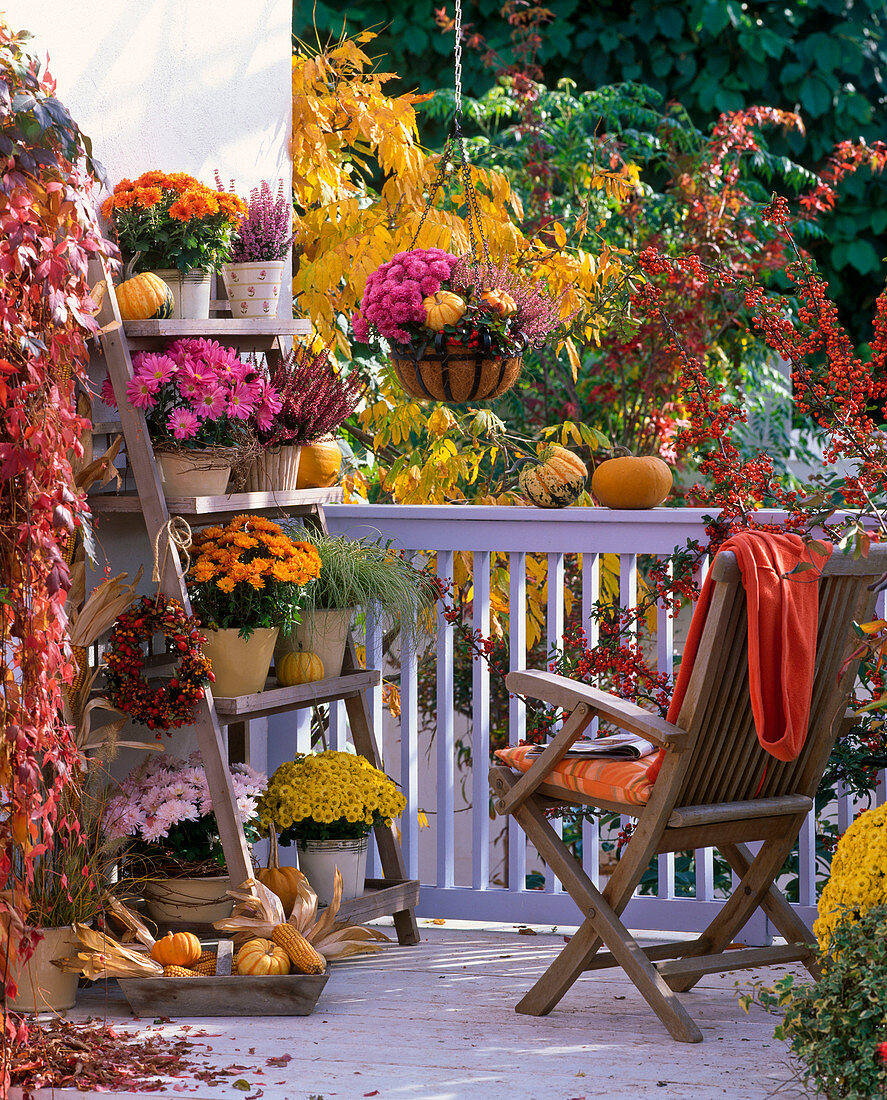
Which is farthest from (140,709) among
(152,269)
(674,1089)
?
(674,1089)

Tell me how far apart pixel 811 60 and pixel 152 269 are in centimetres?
548

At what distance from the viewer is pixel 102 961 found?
272cm

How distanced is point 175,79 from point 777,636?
1.98m

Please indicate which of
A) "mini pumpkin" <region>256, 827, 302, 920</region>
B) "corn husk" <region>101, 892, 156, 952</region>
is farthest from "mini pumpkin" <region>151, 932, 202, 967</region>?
"mini pumpkin" <region>256, 827, 302, 920</region>

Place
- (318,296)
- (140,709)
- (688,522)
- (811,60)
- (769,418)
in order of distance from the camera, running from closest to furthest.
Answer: (140,709) < (688,522) < (318,296) < (769,418) < (811,60)

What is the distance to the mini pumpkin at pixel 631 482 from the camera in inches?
133

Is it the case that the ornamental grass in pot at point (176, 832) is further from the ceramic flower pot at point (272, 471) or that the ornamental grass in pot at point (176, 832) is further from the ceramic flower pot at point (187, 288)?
the ceramic flower pot at point (187, 288)

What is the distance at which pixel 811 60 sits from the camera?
24.3ft

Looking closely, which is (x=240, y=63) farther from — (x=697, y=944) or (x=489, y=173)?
(x=697, y=944)

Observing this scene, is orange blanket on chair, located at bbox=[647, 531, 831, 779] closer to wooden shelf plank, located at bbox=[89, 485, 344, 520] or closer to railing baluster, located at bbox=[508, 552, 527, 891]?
railing baluster, located at bbox=[508, 552, 527, 891]

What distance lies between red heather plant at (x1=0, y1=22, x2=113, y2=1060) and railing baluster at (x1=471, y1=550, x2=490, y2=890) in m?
1.36

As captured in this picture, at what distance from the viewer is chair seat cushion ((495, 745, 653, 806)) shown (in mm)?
2617

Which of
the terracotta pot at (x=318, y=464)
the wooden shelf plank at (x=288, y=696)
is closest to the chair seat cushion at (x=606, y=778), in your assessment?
the wooden shelf plank at (x=288, y=696)

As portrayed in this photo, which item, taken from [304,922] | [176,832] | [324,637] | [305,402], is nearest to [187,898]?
[176,832]
